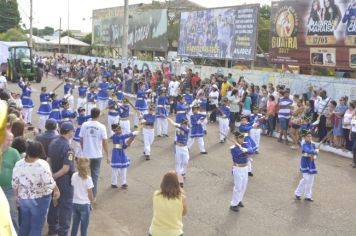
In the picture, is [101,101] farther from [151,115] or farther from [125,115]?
[151,115]

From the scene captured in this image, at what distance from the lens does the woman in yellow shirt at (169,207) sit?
5414 mm

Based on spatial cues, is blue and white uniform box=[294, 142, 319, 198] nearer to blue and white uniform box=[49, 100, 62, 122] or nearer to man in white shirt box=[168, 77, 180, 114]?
blue and white uniform box=[49, 100, 62, 122]

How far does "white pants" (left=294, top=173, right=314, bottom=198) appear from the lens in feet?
33.7

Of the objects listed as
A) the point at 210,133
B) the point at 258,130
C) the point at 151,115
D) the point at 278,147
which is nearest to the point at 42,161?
the point at 151,115

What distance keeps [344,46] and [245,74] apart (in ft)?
15.8

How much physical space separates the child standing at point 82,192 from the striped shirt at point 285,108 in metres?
10.8

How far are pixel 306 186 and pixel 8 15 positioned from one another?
83.8 m

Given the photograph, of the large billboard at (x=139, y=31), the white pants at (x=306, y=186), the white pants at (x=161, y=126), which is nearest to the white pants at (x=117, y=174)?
the white pants at (x=306, y=186)

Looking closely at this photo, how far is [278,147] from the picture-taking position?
52.3 ft

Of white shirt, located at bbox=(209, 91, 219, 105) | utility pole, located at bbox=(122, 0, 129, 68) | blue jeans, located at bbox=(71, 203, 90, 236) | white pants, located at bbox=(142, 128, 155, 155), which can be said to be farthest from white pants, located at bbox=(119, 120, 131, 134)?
utility pole, located at bbox=(122, 0, 129, 68)

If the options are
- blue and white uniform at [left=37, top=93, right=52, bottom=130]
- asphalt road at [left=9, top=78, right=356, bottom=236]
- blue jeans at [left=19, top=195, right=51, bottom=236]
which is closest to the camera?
blue jeans at [left=19, top=195, right=51, bottom=236]

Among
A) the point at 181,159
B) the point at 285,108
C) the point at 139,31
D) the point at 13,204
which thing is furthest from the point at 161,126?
the point at 139,31

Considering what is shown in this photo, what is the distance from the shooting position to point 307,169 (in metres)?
10.3

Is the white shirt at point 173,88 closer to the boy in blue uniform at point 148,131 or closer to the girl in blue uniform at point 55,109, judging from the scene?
the girl in blue uniform at point 55,109
